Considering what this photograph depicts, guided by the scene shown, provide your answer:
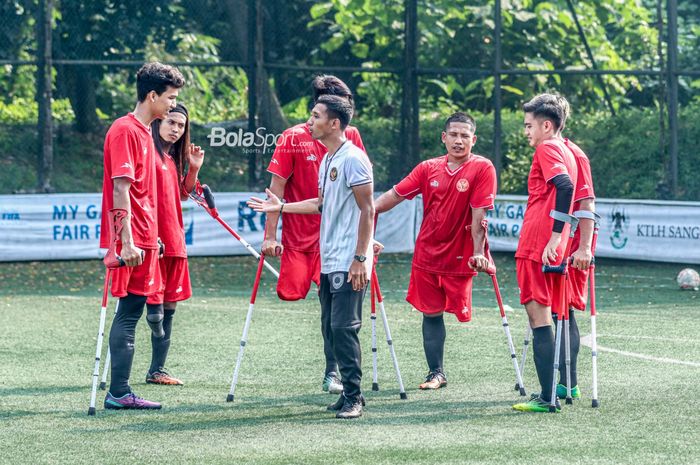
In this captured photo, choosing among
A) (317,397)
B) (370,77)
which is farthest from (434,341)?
(370,77)

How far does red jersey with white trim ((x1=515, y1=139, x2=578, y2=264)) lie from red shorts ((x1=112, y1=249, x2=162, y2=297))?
7.20 ft

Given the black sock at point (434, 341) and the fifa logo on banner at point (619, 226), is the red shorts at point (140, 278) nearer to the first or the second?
the black sock at point (434, 341)

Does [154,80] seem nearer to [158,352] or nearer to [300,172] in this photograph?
[300,172]

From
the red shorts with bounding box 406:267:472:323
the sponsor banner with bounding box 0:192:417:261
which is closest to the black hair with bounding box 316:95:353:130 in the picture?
the red shorts with bounding box 406:267:472:323

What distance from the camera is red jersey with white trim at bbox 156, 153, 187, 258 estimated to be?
8180 mm

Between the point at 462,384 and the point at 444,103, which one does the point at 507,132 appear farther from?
the point at 462,384

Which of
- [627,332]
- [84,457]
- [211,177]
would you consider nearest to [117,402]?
[84,457]

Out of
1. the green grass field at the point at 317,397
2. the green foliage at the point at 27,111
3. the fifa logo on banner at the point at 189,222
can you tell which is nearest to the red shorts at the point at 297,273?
the green grass field at the point at 317,397

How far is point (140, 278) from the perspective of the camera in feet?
24.3

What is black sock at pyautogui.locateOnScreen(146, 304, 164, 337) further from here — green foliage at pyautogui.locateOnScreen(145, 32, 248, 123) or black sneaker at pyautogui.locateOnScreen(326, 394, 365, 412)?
green foliage at pyautogui.locateOnScreen(145, 32, 248, 123)

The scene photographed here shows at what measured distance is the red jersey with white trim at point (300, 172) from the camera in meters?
8.08

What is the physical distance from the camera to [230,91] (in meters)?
21.2

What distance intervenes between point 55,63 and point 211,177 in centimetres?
308

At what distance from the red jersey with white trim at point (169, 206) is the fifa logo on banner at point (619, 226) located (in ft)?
29.7
